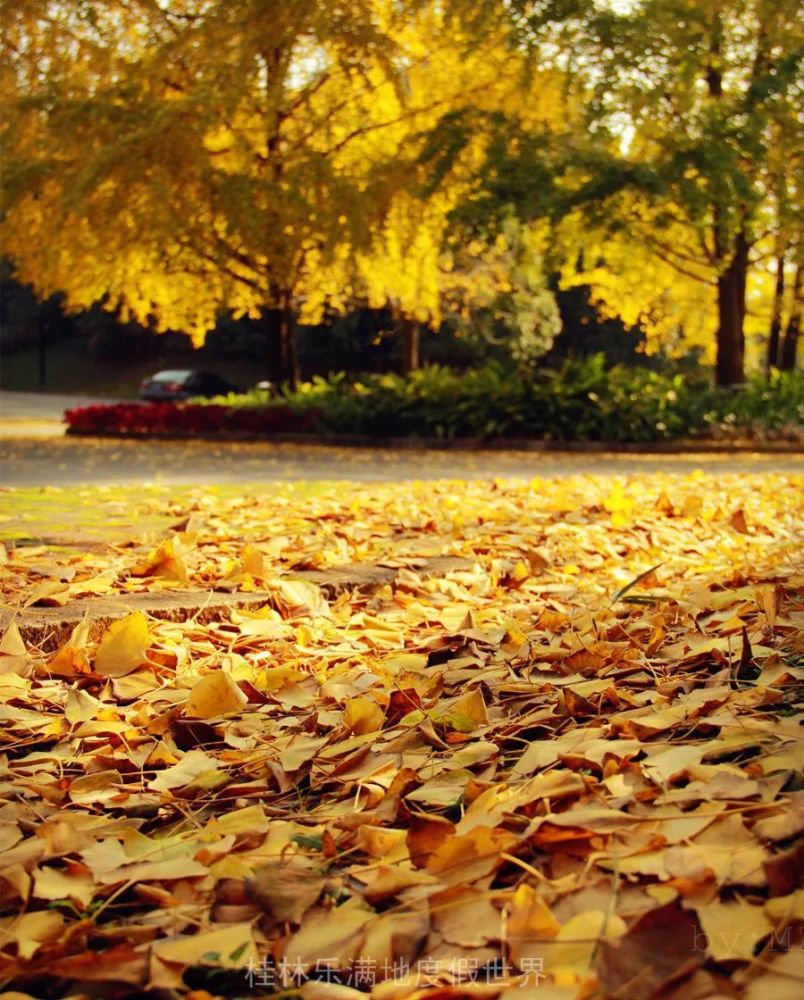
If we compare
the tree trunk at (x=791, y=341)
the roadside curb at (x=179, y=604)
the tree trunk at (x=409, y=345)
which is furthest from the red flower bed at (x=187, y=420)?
the roadside curb at (x=179, y=604)

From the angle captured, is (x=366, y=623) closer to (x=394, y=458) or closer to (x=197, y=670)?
(x=197, y=670)

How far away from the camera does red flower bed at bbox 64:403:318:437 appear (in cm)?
1766

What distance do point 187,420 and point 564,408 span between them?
5.77 meters

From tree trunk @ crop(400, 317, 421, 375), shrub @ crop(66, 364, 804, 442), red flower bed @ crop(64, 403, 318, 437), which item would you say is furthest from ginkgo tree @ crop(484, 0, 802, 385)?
tree trunk @ crop(400, 317, 421, 375)

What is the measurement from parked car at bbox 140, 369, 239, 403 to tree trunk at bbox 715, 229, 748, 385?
16.6 metres

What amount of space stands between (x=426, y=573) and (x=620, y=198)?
13.9m

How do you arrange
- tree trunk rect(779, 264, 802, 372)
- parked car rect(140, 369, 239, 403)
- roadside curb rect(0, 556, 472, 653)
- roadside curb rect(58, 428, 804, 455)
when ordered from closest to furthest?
roadside curb rect(0, 556, 472, 653), roadside curb rect(58, 428, 804, 455), tree trunk rect(779, 264, 802, 372), parked car rect(140, 369, 239, 403)

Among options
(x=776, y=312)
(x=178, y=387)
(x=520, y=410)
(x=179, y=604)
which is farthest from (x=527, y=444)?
(x=178, y=387)

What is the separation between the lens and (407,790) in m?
2.03

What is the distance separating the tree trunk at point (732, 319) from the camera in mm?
19391

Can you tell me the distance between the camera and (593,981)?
133 centimetres

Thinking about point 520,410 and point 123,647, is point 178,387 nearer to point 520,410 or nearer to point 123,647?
point 520,410

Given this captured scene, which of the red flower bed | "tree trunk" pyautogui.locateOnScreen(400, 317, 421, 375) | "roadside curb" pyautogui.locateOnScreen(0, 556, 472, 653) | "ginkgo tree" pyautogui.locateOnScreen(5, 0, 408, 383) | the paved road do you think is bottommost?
the paved road

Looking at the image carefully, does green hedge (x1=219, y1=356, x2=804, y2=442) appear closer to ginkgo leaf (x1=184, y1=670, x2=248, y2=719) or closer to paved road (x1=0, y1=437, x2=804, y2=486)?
paved road (x1=0, y1=437, x2=804, y2=486)
